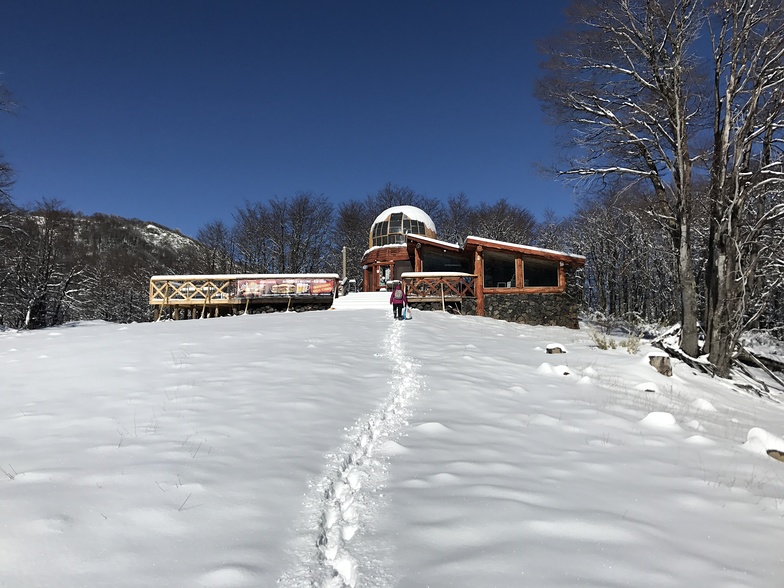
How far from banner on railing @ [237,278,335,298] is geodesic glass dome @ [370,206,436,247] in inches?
395

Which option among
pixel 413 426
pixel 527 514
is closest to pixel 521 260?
pixel 413 426

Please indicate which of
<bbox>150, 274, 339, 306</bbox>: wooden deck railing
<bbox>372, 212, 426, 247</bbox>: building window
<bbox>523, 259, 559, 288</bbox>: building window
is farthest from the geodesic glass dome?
<bbox>150, 274, 339, 306</bbox>: wooden deck railing

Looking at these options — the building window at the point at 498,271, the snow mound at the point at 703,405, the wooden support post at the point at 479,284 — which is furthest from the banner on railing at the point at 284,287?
the snow mound at the point at 703,405

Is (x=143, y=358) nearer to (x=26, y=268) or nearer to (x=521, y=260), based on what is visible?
(x=521, y=260)

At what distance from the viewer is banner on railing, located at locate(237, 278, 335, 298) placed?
17.9 m

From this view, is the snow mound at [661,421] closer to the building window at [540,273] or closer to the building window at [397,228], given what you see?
the building window at [540,273]

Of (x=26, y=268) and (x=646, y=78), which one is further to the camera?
(x=26, y=268)

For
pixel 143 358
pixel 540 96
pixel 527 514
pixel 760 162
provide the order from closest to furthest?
pixel 527 514
pixel 143 358
pixel 760 162
pixel 540 96

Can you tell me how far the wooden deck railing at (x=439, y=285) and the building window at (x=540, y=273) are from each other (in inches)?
139

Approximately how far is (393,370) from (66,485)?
14.4 ft

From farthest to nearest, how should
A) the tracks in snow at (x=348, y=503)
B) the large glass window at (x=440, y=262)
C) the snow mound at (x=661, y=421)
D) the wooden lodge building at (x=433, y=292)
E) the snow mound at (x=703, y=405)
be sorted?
the large glass window at (x=440, y=262) < the wooden lodge building at (x=433, y=292) < the snow mound at (x=703, y=405) < the snow mound at (x=661, y=421) < the tracks in snow at (x=348, y=503)

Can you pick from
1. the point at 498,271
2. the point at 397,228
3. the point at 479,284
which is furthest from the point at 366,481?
the point at 397,228

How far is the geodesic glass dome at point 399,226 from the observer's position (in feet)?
90.2

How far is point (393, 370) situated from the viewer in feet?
20.7
